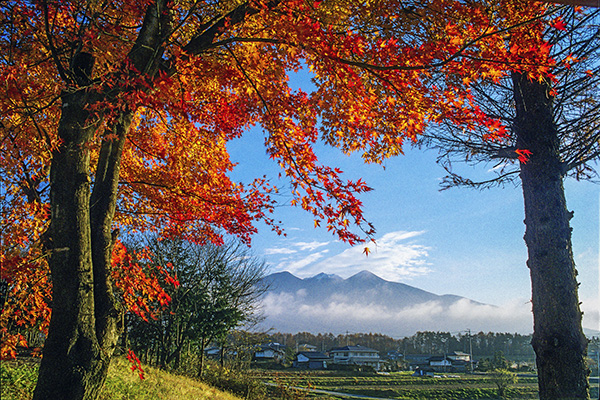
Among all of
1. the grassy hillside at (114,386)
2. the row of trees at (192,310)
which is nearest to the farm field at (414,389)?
the row of trees at (192,310)

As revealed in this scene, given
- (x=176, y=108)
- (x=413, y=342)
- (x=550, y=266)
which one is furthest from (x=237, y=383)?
(x=413, y=342)

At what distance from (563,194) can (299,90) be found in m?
4.46

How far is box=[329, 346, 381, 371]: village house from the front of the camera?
7931 cm

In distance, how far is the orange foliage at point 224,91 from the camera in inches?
176

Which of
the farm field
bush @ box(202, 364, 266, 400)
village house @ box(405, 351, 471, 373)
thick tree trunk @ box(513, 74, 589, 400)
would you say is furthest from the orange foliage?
village house @ box(405, 351, 471, 373)

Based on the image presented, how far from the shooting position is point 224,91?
7543 millimetres

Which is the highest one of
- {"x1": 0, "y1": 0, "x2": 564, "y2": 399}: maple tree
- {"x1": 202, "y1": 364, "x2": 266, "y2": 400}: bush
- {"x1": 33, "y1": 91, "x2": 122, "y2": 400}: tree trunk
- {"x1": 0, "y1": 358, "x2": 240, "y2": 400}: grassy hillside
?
{"x1": 0, "y1": 0, "x2": 564, "y2": 399}: maple tree

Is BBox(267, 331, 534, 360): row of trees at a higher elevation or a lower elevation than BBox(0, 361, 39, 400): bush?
lower

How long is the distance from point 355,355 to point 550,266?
83426mm

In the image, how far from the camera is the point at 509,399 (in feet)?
105

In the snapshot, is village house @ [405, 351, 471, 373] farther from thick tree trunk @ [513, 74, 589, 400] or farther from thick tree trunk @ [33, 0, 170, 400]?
thick tree trunk @ [33, 0, 170, 400]

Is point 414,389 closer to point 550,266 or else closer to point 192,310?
point 192,310

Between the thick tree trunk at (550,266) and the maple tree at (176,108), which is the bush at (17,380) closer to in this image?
the maple tree at (176,108)

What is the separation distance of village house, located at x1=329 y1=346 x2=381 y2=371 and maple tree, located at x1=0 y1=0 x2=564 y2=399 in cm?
8017
